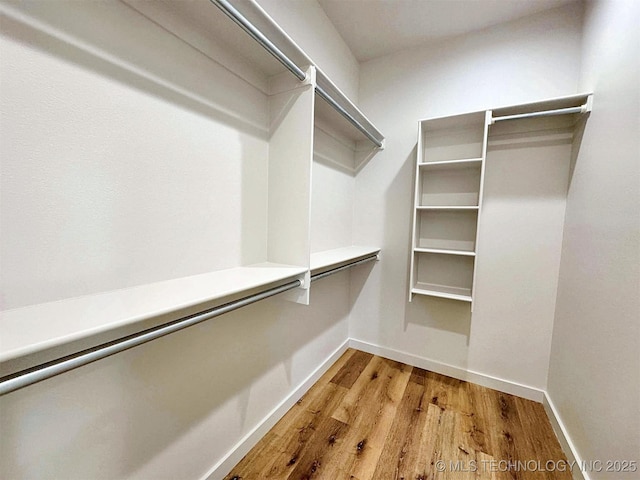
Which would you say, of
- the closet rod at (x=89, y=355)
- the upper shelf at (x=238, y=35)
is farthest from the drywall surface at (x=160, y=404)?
the upper shelf at (x=238, y=35)

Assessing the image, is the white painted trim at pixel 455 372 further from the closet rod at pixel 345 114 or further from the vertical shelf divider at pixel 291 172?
the closet rod at pixel 345 114

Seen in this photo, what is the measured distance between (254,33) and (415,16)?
60.3 inches

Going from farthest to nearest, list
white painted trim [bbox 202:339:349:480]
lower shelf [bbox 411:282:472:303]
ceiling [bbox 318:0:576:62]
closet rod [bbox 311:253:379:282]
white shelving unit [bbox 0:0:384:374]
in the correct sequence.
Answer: lower shelf [bbox 411:282:472:303] < ceiling [bbox 318:0:576:62] < closet rod [bbox 311:253:379:282] < white painted trim [bbox 202:339:349:480] < white shelving unit [bbox 0:0:384:374]

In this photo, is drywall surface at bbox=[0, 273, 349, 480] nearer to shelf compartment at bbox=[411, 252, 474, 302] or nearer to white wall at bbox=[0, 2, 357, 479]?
white wall at bbox=[0, 2, 357, 479]

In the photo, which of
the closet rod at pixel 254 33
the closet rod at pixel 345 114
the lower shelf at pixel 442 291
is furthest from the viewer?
the lower shelf at pixel 442 291

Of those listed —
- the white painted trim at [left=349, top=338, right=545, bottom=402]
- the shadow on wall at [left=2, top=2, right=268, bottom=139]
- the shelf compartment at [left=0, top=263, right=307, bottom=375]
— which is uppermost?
the shadow on wall at [left=2, top=2, right=268, bottom=139]

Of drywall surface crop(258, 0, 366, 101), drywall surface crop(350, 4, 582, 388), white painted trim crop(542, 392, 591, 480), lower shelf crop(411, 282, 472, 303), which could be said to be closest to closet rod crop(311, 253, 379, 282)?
drywall surface crop(350, 4, 582, 388)

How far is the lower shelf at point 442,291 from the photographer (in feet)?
6.27

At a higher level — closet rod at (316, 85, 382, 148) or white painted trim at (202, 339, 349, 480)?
closet rod at (316, 85, 382, 148)

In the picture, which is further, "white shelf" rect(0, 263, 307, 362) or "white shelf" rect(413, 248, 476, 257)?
"white shelf" rect(413, 248, 476, 257)

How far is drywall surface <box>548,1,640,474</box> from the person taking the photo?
39.8 inches

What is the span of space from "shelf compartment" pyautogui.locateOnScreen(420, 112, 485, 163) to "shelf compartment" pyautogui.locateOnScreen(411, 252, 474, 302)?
2.68ft

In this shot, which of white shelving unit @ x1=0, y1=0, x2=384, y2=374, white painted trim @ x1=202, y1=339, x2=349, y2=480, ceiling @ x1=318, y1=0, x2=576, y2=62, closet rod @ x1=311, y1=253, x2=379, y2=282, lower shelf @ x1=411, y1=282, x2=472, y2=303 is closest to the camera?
white shelving unit @ x1=0, y1=0, x2=384, y2=374

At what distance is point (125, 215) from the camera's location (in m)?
0.83
